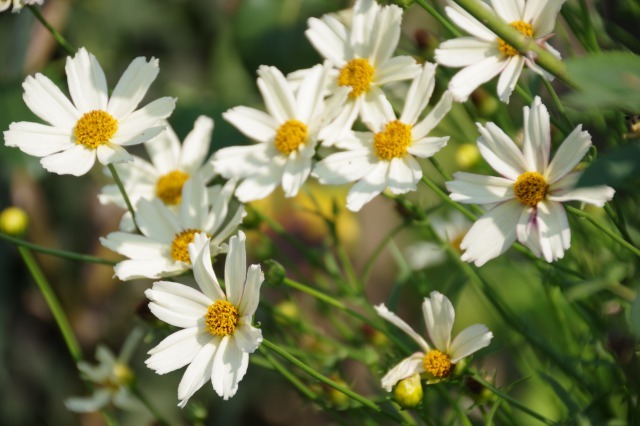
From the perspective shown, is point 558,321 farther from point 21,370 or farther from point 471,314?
point 21,370

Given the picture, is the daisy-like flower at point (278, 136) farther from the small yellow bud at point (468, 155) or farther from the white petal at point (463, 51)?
the small yellow bud at point (468, 155)

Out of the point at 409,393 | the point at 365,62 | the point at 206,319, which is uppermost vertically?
the point at 365,62

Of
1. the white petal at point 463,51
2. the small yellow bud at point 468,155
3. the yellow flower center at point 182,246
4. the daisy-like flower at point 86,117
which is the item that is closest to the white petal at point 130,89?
the daisy-like flower at point 86,117

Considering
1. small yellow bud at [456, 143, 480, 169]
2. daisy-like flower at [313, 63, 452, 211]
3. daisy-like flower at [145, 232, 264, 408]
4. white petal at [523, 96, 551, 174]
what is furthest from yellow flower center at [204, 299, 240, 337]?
small yellow bud at [456, 143, 480, 169]

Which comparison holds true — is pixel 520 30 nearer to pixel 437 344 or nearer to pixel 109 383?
pixel 437 344

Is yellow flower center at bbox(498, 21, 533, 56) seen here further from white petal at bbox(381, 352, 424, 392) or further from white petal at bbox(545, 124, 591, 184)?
white petal at bbox(381, 352, 424, 392)

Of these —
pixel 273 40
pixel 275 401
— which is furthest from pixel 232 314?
pixel 275 401

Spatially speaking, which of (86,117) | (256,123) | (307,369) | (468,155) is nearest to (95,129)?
(86,117)
